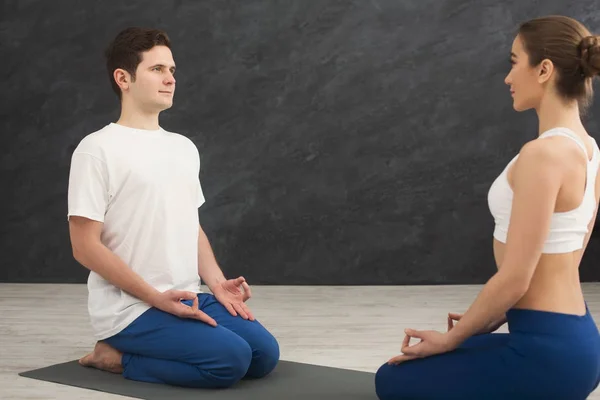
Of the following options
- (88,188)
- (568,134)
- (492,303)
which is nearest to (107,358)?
(88,188)

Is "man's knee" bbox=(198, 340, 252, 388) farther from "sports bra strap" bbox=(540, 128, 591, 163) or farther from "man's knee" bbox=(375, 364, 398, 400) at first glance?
"sports bra strap" bbox=(540, 128, 591, 163)

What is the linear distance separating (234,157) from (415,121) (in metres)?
0.96

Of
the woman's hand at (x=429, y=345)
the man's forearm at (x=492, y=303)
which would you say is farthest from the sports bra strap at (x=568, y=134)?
the woman's hand at (x=429, y=345)

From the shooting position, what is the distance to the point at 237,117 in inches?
183

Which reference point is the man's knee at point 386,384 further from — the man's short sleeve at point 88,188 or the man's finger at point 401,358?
the man's short sleeve at point 88,188

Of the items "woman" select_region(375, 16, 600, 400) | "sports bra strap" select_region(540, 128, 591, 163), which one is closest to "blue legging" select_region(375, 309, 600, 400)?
"woman" select_region(375, 16, 600, 400)

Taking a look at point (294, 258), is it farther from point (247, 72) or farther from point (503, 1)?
point (503, 1)

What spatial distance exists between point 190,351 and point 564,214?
111cm

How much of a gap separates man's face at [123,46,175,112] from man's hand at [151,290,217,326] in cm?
57

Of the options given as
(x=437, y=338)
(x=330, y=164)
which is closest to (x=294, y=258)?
(x=330, y=164)

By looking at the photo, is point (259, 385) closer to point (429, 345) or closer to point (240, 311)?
point (240, 311)

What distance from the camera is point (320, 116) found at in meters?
4.62

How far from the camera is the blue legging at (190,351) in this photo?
2.43 meters

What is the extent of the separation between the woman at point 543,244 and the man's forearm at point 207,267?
0.99m
